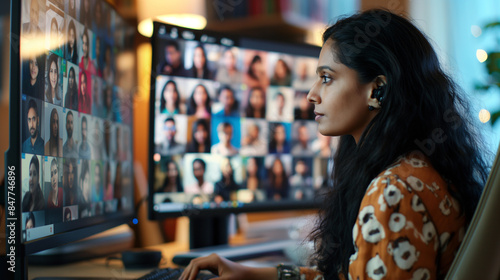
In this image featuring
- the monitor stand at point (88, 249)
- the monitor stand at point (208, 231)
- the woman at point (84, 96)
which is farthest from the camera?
the monitor stand at point (208, 231)

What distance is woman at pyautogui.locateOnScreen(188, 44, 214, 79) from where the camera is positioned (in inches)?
50.8

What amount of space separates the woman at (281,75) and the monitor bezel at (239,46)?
41 mm

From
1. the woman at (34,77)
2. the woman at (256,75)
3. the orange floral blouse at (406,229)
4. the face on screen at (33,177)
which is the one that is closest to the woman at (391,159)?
the orange floral blouse at (406,229)

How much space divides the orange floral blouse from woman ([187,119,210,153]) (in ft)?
2.22

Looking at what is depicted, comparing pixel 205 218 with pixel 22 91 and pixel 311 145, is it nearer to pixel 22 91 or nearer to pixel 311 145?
pixel 311 145

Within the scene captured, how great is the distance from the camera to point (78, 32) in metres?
0.96

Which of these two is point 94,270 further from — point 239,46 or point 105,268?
point 239,46

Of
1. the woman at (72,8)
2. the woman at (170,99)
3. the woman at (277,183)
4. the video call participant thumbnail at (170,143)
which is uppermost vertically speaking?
the woman at (72,8)

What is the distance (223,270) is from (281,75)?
0.73m

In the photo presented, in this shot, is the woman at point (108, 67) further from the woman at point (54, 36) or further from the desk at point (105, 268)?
the desk at point (105, 268)

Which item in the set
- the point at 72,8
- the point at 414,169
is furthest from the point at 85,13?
the point at 414,169

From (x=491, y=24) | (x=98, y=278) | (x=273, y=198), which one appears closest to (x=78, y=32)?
(x=98, y=278)

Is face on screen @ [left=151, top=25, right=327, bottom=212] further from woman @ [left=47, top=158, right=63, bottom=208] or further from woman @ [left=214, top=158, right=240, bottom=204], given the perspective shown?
woman @ [left=47, top=158, right=63, bottom=208]

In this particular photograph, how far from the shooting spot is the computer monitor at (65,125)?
71cm
